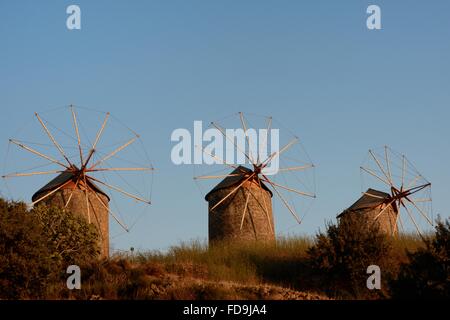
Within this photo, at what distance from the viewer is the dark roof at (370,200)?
136 ft

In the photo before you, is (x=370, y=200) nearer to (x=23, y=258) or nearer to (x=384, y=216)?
(x=384, y=216)

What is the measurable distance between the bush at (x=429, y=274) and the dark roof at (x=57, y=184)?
19.0 meters

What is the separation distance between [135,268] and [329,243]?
764cm

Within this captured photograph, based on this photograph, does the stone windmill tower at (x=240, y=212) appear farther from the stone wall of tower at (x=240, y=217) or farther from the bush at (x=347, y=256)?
the bush at (x=347, y=256)

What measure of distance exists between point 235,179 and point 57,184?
379 inches

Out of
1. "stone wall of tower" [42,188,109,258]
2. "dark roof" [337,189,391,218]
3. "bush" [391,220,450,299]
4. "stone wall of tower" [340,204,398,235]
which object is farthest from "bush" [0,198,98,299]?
"dark roof" [337,189,391,218]

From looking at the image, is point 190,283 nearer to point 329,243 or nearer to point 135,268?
point 135,268

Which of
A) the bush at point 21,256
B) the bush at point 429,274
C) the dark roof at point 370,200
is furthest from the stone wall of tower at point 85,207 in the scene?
the bush at point 429,274

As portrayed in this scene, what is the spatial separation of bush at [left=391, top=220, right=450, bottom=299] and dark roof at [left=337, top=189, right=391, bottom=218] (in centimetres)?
1849

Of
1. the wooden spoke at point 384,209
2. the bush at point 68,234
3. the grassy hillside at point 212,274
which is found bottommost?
the grassy hillside at point 212,274

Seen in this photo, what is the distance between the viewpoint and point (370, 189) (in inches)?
1705

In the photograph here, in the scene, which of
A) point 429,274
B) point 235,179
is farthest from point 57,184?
point 429,274

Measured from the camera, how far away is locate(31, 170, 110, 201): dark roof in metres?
35.5
